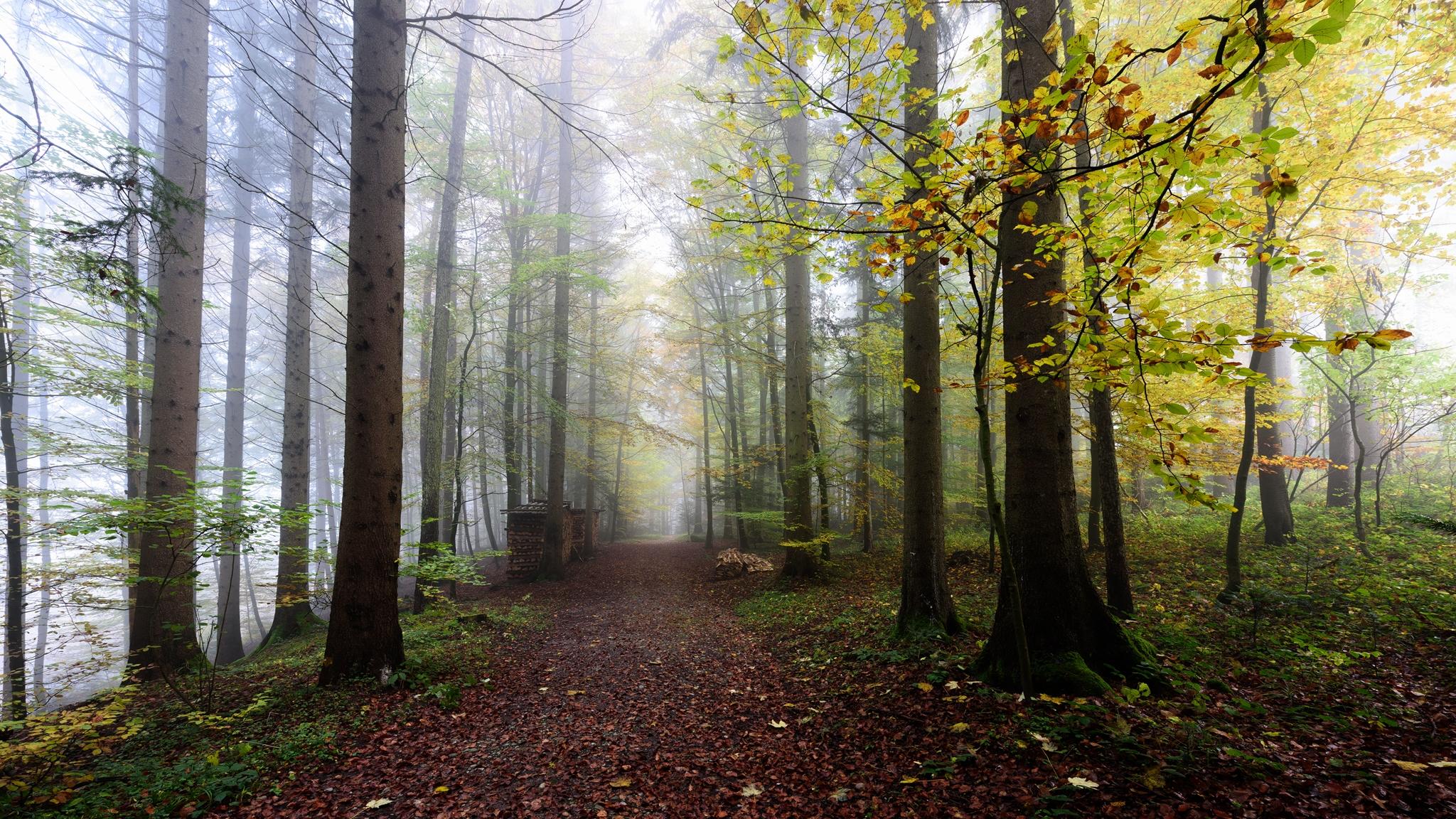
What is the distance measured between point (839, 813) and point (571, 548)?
12763 mm

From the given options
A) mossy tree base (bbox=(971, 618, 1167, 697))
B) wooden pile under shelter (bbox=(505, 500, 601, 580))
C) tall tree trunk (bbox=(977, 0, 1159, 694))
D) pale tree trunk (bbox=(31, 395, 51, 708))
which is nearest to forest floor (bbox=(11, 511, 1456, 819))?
mossy tree base (bbox=(971, 618, 1167, 697))

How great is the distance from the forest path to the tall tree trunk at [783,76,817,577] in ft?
10.1

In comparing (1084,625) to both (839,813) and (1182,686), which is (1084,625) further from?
(839,813)

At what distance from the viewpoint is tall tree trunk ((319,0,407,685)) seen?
4.87 m

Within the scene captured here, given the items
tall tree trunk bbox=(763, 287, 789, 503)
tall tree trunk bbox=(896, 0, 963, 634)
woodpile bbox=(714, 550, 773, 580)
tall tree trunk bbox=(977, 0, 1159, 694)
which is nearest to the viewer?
tall tree trunk bbox=(977, 0, 1159, 694)

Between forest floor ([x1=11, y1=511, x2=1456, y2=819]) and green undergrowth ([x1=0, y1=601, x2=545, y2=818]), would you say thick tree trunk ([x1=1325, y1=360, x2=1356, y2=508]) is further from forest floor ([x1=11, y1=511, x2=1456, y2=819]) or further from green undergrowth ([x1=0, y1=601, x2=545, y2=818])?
green undergrowth ([x1=0, y1=601, x2=545, y2=818])

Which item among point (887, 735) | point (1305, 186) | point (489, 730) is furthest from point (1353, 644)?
point (489, 730)

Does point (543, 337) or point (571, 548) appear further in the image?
point (571, 548)

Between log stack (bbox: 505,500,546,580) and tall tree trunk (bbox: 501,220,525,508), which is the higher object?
tall tree trunk (bbox: 501,220,525,508)

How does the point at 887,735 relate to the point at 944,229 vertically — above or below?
below

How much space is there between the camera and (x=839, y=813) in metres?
2.91

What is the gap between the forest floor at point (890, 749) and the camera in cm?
260

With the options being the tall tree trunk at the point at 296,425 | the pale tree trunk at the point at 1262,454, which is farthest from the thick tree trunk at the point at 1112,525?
the tall tree trunk at the point at 296,425

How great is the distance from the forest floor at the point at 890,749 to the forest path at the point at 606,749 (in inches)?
0.7
